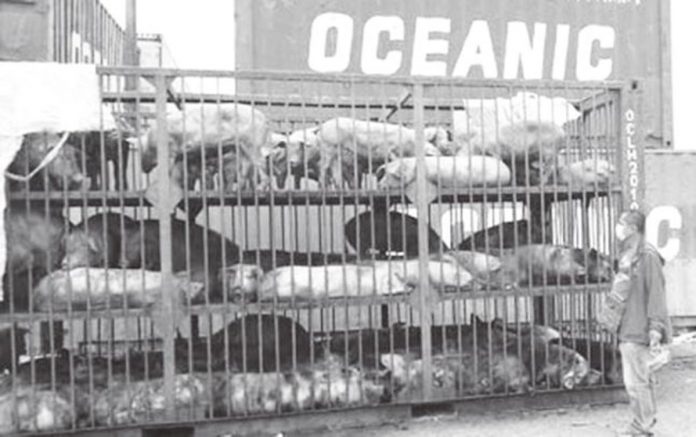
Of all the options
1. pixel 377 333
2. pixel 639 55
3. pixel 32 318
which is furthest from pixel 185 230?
pixel 639 55

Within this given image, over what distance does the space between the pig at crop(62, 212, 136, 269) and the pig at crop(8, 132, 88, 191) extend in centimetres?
33

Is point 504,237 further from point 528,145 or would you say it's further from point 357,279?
point 357,279

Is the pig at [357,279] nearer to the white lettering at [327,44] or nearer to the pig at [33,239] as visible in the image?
the pig at [33,239]

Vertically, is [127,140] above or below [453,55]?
below

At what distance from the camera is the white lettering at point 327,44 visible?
11.9 metres

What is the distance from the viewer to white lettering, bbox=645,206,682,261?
11328 millimetres

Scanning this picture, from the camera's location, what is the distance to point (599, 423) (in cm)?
650

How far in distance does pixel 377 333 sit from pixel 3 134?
11.1 feet

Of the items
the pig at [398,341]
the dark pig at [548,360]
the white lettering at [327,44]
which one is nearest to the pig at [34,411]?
the pig at [398,341]

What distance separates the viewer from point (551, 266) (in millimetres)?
6887

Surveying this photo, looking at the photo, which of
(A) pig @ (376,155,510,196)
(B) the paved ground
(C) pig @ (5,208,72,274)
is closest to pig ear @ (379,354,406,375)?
(B) the paved ground

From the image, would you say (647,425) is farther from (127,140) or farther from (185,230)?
(127,140)

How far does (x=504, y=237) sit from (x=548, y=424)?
1645 mm

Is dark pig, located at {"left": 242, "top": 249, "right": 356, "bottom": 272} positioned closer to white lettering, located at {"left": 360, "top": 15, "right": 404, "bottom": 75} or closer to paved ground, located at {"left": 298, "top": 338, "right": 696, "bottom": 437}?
paved ground, located at {"left": 298, "top": 338, "right": 696, "bottom": 437}
